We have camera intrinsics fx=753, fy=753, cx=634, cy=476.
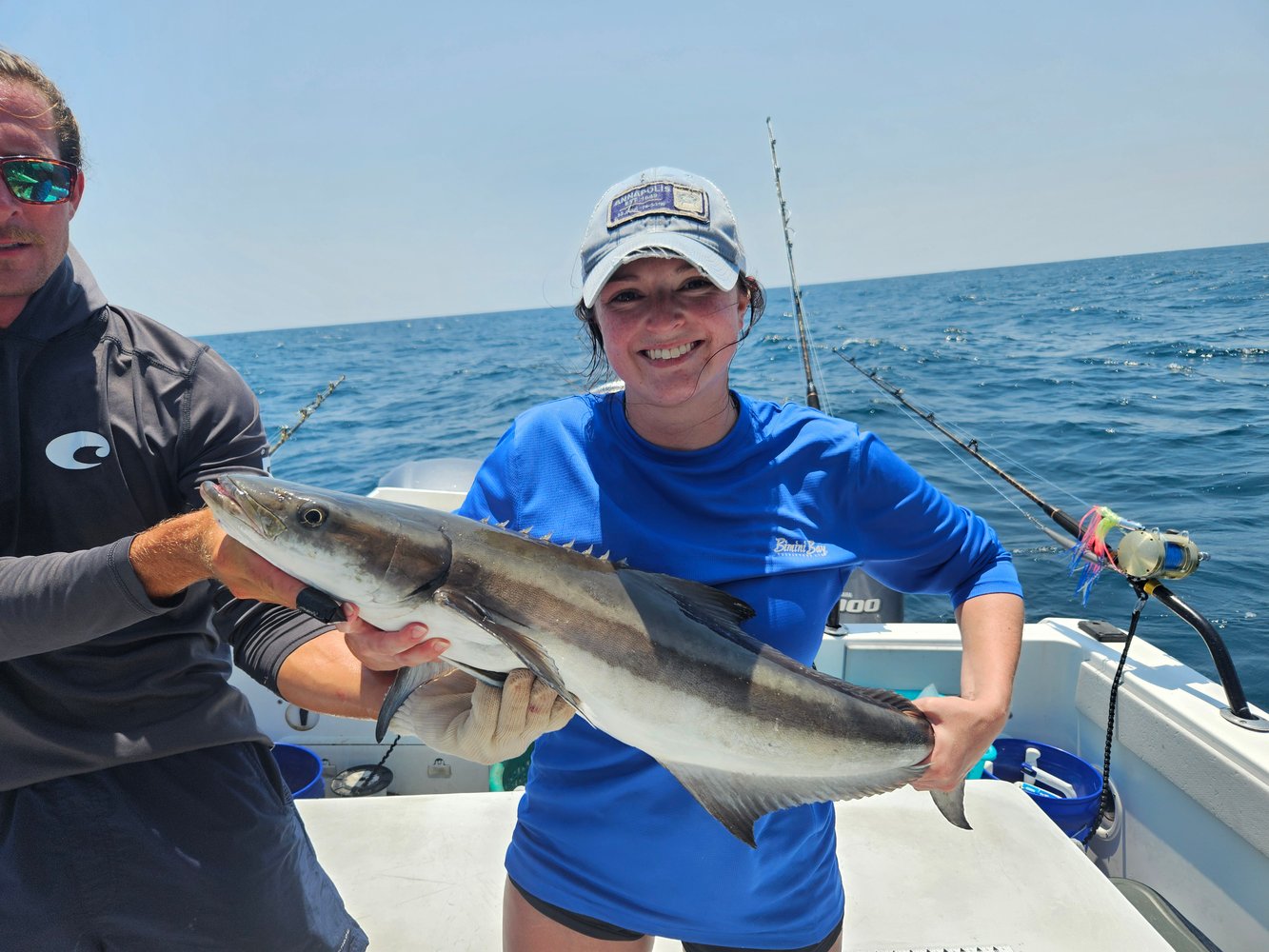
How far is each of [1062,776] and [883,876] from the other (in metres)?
1.75

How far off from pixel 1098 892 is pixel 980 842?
0.46 metres

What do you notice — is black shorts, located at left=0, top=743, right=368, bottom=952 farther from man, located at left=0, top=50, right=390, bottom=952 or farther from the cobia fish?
the cobia fish

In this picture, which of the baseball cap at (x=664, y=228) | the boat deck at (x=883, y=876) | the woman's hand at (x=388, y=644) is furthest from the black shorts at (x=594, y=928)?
the baseball cap at (x=664, y=228)

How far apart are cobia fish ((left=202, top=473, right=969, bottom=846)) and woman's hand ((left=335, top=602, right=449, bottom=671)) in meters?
0.03

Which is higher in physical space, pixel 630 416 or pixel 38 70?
pixel 38 70

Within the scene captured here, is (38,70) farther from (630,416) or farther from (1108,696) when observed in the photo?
(1108,696)

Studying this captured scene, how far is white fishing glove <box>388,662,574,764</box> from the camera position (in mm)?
1904

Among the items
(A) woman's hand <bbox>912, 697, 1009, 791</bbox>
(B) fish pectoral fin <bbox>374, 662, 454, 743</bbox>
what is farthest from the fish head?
(A) woman's hand <bbox>912, 697, 1009, 791</bbox>

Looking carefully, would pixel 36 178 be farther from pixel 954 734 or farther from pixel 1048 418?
pixel 1048 418

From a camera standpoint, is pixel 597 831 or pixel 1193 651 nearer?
pixel 597 831

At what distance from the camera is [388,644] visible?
187cm

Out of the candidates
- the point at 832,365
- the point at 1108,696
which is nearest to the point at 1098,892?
the point at 1108,696

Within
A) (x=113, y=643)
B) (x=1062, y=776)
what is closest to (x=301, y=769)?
(x=113, y=643)

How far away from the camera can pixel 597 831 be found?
76.7 inches
